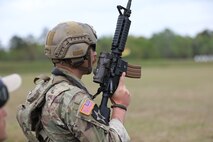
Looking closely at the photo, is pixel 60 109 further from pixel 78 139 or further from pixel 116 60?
pixel 116 60

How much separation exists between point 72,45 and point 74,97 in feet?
1.13

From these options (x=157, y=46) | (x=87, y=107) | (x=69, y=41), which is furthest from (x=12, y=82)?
(x=157, y=46)

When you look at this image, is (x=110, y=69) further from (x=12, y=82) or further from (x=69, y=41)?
(x=12, y=82)

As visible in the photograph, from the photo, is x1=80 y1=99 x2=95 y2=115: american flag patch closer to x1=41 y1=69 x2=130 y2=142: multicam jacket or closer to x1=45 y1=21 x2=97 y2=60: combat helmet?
x1=41 y1=69 x2=130 y2=142: multicam jacket

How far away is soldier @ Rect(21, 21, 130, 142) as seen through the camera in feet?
8.50

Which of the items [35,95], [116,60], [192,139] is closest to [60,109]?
[35,95]

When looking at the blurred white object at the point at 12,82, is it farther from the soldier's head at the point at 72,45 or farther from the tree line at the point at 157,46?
the tree line at the point at 157,46

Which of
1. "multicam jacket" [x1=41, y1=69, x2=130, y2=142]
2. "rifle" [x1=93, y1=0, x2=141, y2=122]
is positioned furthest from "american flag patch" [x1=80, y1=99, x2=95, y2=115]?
"rifle" [x1=93, y1=0, x2=141, y2=122]

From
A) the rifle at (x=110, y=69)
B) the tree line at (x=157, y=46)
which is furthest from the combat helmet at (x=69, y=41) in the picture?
the tree line at (x=157, y=46)

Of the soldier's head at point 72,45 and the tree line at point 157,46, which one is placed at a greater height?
the soldier's head at point 72,45

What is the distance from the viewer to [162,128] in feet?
31.5

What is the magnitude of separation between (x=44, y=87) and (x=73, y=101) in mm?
320

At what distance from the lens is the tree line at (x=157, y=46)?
82.1 meters

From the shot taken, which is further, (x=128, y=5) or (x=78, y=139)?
(x=128, y=5)
